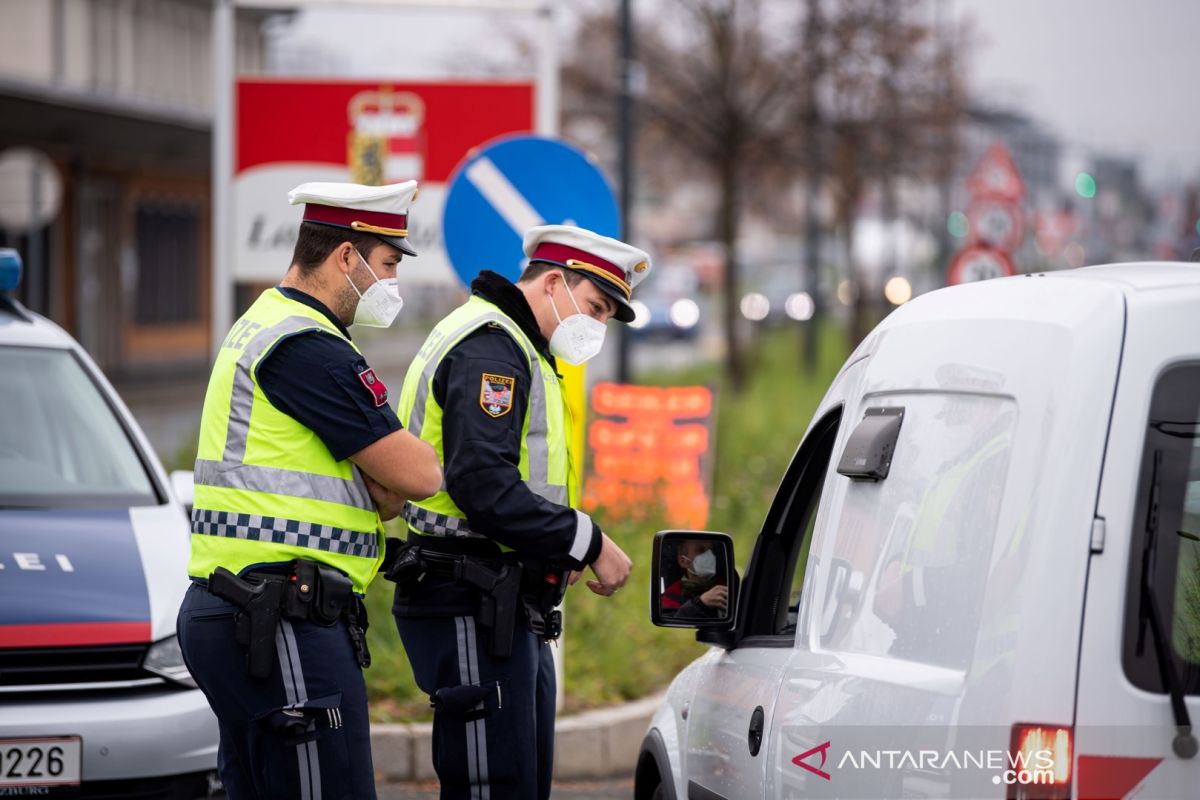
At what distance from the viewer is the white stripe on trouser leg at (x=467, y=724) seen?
3.87 metres

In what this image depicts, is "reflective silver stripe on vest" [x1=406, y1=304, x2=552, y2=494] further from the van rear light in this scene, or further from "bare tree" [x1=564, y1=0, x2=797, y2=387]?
"bare tree" [x1=564, y1=0, x2=797, y2=387]

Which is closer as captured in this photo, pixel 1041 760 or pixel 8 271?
pixel 1041 760

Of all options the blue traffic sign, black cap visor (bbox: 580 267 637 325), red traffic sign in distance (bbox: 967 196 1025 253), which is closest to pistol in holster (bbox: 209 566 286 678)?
black cap visor (bbox: 580 267 637 325)

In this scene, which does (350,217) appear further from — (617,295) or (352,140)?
(352,140)

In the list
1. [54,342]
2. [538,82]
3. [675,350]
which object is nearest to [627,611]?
[538,82]

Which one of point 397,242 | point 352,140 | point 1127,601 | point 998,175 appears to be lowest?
point 1127,601

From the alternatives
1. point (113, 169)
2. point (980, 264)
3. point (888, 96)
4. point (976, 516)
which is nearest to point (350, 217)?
point (976, 516)

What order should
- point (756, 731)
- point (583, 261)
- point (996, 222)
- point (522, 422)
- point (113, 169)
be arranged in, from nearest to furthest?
1. point (756, 731)
2. point (522, 422)
3. point (583, 261)
4. point (996, 222)
5. point (113, 169)

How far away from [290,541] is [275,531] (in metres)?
0.04

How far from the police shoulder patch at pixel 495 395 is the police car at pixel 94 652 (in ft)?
5.71

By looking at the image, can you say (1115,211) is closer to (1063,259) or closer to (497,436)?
(1063,259)

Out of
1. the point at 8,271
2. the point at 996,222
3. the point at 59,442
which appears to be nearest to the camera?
the point at 59,442

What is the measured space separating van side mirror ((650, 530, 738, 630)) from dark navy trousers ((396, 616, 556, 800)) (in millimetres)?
505

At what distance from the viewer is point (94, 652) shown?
195 inches
